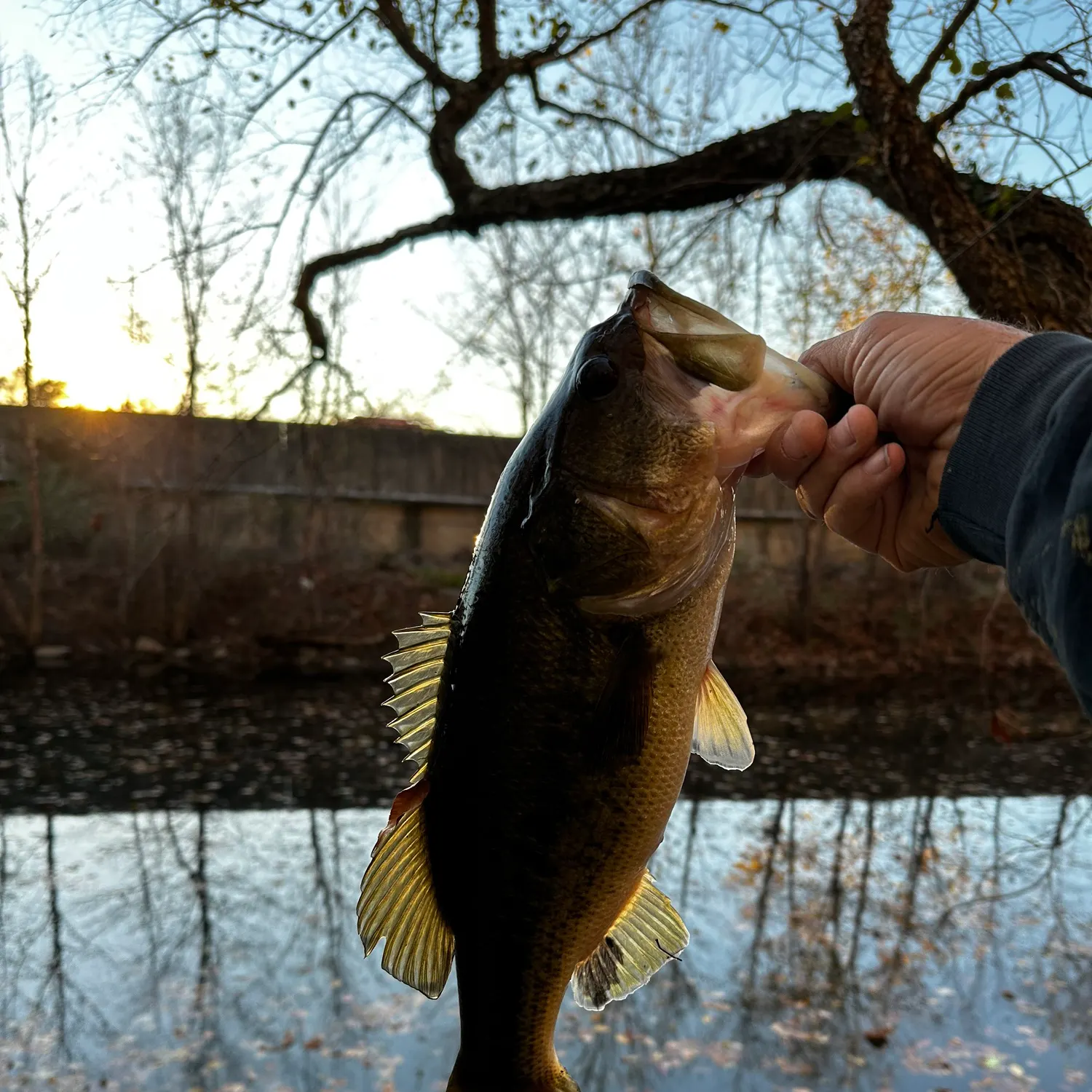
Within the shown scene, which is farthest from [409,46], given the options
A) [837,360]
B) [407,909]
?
[407,909]

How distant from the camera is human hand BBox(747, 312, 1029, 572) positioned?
5.90 feet

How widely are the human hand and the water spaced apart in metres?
3.83

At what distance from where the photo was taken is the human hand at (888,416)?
1.80 metres

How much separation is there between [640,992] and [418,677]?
4.34m

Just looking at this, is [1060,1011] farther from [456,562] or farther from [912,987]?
[456,562]

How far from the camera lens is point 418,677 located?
1940mm

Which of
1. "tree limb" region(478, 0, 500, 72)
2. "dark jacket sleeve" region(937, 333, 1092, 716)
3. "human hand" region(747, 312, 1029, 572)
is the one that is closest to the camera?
"dark jacket sleeve" region(937, 333, 1092, 716)

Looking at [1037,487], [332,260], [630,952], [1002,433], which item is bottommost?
[630,952]

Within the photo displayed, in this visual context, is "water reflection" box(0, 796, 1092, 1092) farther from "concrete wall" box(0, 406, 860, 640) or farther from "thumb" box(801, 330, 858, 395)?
"concrete wall" box(0, 406, 860, 640)

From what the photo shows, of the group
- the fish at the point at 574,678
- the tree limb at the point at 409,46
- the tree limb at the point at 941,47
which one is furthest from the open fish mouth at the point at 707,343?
the tree limb at the point at 409,46

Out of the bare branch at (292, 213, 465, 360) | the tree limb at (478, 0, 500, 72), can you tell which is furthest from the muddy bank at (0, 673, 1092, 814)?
the tree limb at (478, 0, 500, 72)

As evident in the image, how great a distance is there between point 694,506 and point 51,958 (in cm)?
566

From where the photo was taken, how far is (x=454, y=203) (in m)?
6.52

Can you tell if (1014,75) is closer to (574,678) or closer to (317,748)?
(574,678)
